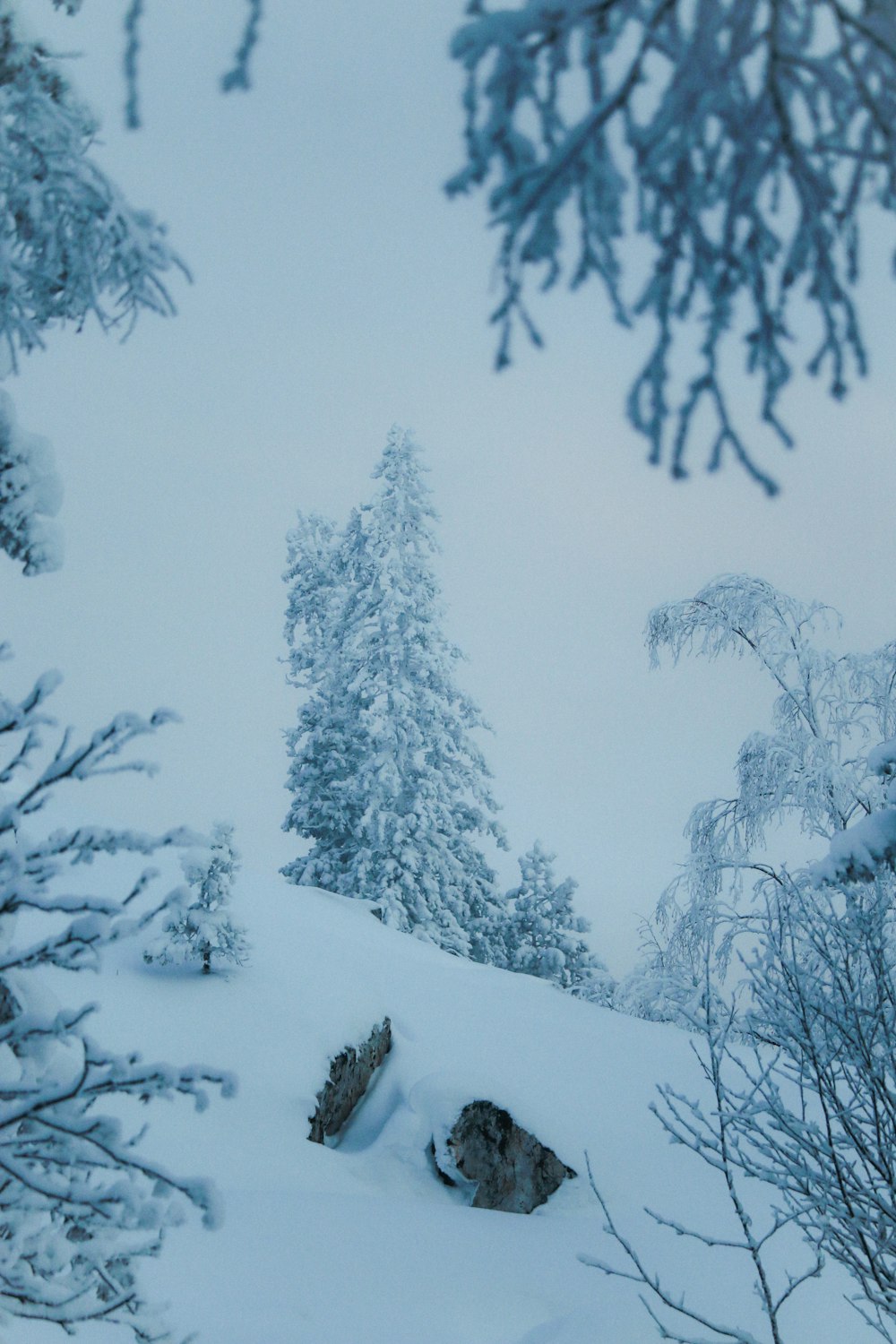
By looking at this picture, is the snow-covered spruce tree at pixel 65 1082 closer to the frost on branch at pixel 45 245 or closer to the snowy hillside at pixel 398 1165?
the frost on branch at pixel 45 245

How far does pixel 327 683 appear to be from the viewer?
21.0 meters

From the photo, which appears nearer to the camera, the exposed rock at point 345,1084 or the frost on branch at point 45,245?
the frost on branch at point 45,245

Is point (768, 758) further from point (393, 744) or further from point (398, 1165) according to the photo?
point (393, 744)

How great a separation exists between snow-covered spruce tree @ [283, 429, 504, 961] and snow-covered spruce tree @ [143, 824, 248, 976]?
7.74m

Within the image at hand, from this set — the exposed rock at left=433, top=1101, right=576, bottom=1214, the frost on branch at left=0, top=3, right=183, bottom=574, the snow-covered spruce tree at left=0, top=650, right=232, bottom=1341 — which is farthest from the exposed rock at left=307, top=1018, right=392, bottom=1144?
the frost on branch at left=0, top=3, right=183, bottom=574

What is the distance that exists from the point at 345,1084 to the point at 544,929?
44.6 feet

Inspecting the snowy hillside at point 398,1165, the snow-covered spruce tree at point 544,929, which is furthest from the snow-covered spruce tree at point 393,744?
the snowy hillside at point 398,1165

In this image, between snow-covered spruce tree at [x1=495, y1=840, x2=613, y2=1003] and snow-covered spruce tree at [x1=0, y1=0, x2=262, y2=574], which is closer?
snow-covered spruce tree at [x1=0, y1=0, x2=262, y2=574]

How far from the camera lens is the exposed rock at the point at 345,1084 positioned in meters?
9.00

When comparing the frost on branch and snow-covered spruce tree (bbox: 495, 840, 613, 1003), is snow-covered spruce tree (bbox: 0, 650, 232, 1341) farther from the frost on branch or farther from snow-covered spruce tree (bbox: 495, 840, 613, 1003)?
snow-covered spruce tree (bbox: 495, 840, 613, 1003)

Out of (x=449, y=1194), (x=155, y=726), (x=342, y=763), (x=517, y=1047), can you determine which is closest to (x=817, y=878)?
(x=155, y=726)

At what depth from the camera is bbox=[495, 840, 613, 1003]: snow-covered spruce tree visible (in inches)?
862

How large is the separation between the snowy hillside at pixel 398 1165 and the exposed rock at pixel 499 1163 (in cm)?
17

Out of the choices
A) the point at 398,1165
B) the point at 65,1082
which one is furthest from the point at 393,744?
the point at 65,1082
